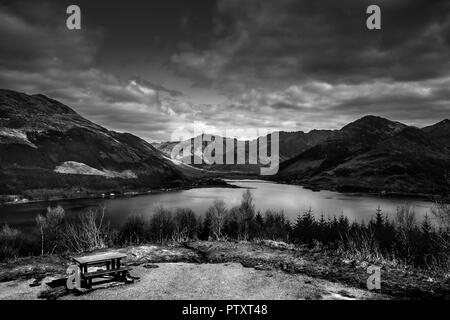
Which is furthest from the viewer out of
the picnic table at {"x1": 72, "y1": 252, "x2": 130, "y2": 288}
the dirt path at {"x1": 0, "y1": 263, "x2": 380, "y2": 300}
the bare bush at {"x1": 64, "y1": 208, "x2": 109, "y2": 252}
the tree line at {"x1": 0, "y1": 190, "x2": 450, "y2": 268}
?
the tree line at {"x1": 0, "y1": 190, "x2": 450, "y2": 268}

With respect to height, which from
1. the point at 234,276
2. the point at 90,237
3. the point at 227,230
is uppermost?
the point at 90,237

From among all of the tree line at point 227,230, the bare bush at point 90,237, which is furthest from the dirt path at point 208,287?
the tree line at point 227,230

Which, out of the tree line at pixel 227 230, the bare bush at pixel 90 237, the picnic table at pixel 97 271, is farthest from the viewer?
the tree line at pixel 227 230

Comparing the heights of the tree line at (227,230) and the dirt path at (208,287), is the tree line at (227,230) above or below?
below

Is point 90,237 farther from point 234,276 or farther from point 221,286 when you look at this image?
point 221,286

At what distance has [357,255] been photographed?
72.6 feet

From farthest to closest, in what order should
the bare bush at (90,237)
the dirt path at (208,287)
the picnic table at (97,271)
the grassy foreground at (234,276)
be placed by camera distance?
the bare bush at (90,237) → the picnic table at (97,271) → the grassy foreground at (234,276) → the dirt path at (208,287)

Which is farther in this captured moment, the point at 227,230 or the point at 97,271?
the point at 227,230

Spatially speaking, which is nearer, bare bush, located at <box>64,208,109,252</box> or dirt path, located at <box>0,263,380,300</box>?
dirt path, located at <box>0,263,380,300</box>

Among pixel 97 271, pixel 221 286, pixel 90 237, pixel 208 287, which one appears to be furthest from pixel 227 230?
pixel 97 271

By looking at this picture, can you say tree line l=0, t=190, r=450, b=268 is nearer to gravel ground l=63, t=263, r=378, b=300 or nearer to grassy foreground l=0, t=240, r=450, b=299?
grassy foreground l=0, t=240, r=450, b=299

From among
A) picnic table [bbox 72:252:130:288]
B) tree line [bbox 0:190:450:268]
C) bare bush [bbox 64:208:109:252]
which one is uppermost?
picnic table [bbox 72:252:130:288]

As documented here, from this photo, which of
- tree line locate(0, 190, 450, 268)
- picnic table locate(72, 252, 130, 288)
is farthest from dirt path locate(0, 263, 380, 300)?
tree line locate(0, 190, 450, 268)

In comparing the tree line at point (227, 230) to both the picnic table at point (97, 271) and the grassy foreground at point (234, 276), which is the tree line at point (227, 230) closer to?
the grassy foreground at point (234, 276)
